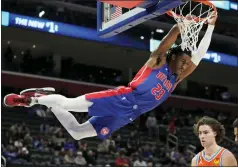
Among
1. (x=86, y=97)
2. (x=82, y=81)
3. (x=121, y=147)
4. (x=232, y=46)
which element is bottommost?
(x=121, y=147)

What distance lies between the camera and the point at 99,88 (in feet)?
69.3

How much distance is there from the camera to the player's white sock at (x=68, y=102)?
5805mm

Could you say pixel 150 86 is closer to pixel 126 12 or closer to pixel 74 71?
pixel 126 12

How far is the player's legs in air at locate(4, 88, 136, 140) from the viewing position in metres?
5.85

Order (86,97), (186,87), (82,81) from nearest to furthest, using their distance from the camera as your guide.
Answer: (86,97)
(82,81)
(186,87)

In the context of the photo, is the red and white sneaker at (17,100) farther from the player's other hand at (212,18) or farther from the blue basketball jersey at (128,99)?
the player's other hand at (212,18)

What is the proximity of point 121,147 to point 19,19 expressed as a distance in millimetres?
5320

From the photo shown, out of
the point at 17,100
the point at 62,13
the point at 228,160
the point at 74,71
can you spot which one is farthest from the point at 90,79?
the point at 228,160

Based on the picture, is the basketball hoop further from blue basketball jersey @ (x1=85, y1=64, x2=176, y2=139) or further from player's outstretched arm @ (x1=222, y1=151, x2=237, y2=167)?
player's outstretched arm @ (x1=222, y1=151, x2=237, y2=167)

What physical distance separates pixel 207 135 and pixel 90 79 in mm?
16268

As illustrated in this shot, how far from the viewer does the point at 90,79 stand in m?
21.7

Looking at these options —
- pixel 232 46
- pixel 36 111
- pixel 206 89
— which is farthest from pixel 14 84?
pixel 206 89

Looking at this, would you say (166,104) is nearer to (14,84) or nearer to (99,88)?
(99,88)

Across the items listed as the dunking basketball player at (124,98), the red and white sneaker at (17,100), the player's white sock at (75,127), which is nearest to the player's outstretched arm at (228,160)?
the dunking basketball player at (124,98)
